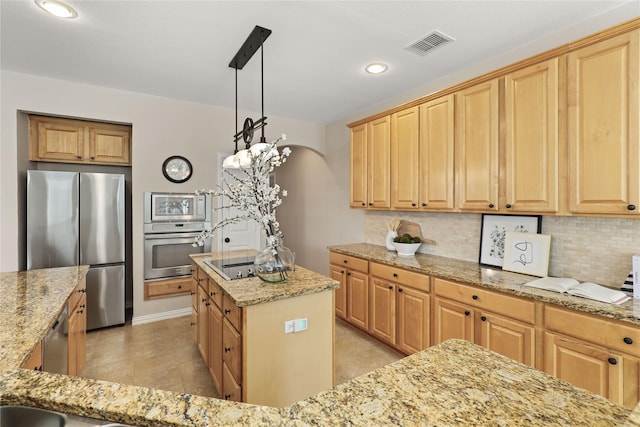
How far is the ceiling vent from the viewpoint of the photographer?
2346 millimetres

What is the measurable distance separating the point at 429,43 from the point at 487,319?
2.18m

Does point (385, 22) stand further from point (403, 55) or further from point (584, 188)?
point (584, 188)

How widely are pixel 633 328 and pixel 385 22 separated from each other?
7.71 feet

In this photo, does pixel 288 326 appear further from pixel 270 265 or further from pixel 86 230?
pixel 86 230

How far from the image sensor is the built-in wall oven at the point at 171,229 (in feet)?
12.3

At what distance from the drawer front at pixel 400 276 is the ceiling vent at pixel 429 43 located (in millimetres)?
1925

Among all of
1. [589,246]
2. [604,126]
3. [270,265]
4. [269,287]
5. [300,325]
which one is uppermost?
[604,126]

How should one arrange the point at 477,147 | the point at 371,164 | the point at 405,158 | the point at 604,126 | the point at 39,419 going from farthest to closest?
the point at 371,164 < the point at 405,158 < the point at 477,147 < the point at 604,126 < the point at 39,419

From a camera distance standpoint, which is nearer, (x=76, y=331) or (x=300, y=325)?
(x=300, y=325)

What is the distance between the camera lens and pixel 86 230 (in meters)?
3.42

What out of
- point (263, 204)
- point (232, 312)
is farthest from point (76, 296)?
point (263, 204)

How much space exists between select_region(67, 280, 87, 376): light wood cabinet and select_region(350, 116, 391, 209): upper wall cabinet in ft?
9.44

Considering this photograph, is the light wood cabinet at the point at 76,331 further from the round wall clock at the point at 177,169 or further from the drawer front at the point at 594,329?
the drawer front at the point at 594,329

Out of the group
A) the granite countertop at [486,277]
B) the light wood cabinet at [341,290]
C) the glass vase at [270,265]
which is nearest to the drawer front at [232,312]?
the glass vase at [270,265]
